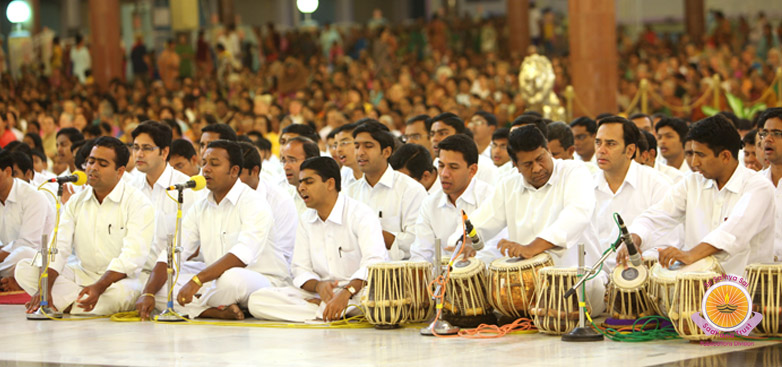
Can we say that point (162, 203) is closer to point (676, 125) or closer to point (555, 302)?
point (555, 302)

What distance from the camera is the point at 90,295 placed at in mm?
7789

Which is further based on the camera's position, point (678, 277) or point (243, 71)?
point (243, 71)

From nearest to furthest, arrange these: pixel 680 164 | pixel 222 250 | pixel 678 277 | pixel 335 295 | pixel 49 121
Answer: pixel 678 277 < pixel 335 295 < pixel 222 250 < pixel 680 164 < pixel 49 121

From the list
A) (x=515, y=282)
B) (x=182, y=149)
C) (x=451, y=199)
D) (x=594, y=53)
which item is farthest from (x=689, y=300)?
(x=594, y=53)

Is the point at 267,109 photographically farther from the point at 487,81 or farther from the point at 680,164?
the point at 680,164

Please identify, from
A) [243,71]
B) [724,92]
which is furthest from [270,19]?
[724,92]

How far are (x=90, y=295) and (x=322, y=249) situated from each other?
1.62 meters

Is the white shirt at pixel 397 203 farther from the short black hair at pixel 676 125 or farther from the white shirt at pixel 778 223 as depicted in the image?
the white shirt at pixel 778 223

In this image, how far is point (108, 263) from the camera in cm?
827

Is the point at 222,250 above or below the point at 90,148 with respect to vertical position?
below

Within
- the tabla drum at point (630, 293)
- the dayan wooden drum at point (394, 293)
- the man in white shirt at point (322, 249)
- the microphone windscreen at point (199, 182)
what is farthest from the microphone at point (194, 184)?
the tabla drum at point (630, 293)

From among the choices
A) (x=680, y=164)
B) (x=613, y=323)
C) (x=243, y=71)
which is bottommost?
(x=613, y=323)

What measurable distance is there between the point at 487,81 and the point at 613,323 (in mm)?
11933

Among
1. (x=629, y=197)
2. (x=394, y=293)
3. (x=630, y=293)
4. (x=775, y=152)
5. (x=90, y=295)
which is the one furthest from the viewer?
(x=629, y=197)
